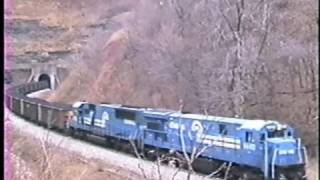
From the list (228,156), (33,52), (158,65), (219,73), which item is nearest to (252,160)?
(228,156)

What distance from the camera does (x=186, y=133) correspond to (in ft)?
8.74

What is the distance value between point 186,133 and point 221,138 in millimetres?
177

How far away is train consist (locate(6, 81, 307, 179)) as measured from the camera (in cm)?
219

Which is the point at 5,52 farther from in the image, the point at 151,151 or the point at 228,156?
the point at 151,151

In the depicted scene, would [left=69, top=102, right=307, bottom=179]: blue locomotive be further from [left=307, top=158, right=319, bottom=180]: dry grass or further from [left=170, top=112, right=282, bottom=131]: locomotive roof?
[left=307, top=158, right=319, bottom=180]: dry grass

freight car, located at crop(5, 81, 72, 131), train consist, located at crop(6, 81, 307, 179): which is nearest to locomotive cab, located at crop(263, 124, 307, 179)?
train consist, located at crop(6, 81, 307, 179)

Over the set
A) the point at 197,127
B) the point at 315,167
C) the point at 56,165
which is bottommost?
the point at 56,165

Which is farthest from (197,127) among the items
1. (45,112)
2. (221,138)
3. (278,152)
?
(45,112)

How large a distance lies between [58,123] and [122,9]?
6.45 ft

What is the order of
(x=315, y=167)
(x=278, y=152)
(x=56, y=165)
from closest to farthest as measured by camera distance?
(x=315, y=167)
(x=56, y=165)
(x=278, y=152)

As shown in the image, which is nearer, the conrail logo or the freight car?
the conrail logo

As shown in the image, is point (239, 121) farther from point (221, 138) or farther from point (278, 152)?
point (221, 138)

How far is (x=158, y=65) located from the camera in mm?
2156

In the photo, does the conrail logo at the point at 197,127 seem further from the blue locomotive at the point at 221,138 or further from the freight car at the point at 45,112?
the freight car at the point at 45,112
